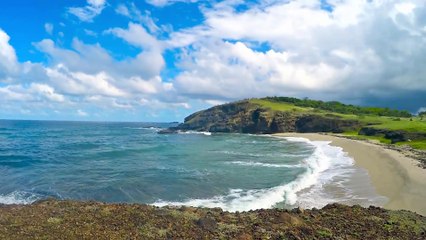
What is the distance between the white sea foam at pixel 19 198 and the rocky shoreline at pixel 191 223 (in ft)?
20.4

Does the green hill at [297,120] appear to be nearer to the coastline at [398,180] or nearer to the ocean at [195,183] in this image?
Answer: the coastline at [398,180]

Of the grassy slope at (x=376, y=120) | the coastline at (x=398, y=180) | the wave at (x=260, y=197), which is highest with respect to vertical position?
the grassy slope at (x=376, y=120)

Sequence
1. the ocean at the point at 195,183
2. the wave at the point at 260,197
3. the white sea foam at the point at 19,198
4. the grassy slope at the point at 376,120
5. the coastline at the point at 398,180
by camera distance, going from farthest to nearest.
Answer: the grassy slope at the point at 376,120 < the ocean at the point at 195,183 < the white sea foam at the point at 19,198 < the wave at the point at 260,197 < the coastline at the point at 398,180

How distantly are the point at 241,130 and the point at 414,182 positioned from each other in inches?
4844

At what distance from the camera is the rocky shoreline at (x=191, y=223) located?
41.7 feet

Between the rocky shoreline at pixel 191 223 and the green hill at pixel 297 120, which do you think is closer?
the rocky shoreline at pixel 191 223

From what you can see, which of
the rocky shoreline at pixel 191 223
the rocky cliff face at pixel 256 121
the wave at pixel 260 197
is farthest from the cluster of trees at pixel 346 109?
the rocky shoreline at pixel 191 223

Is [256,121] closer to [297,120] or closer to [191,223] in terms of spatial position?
[297,120]

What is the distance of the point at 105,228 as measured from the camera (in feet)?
42.7

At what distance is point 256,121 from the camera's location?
145750 mm

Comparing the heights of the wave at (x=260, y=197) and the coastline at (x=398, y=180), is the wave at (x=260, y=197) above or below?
below

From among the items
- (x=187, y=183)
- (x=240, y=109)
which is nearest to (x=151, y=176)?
(x=187, y=183)

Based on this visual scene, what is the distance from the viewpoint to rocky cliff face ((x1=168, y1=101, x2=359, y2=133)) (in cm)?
12319

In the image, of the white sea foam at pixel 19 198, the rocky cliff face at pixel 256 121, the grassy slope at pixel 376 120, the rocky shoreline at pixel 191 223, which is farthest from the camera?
the rocky cliff face at pixel 256 121
